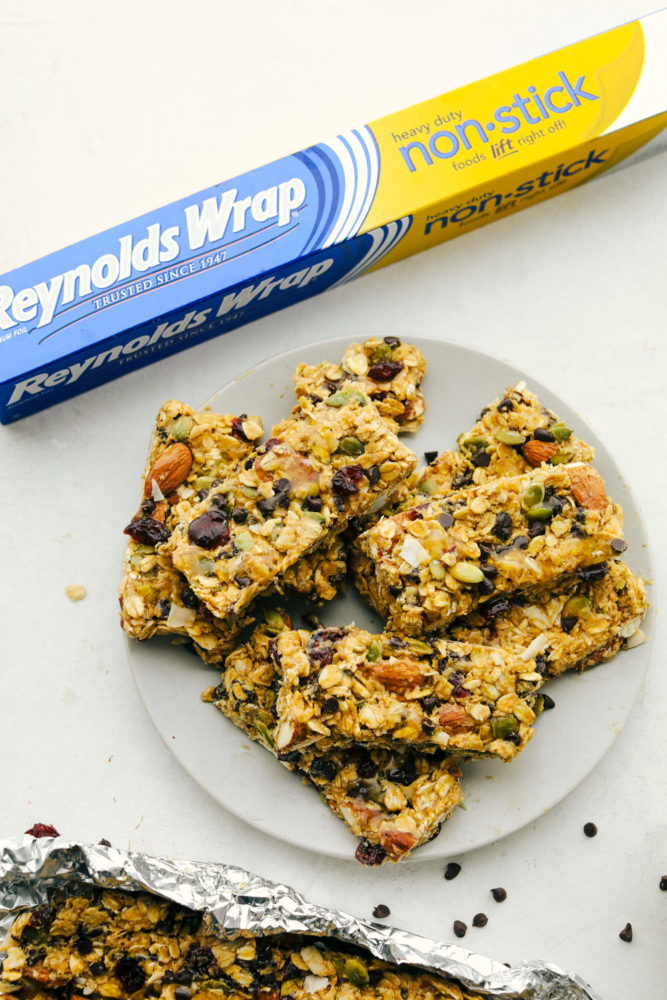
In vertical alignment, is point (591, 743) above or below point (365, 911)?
above

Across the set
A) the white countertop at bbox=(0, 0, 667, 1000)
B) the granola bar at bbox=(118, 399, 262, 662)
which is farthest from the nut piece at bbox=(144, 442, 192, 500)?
the white countertop at bbox=(0, 0, 667, 1000)

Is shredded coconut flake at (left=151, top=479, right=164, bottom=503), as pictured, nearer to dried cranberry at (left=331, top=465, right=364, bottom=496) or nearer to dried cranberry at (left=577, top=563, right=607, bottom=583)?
dried cranberry at (left=331, top=465, right=364, bottom=496)

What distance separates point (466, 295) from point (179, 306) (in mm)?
1210

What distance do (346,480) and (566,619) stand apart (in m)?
0.92

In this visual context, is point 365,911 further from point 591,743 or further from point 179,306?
point 179,306

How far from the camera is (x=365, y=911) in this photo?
3504mm

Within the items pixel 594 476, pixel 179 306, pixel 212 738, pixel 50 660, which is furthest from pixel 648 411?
pixel 50 660

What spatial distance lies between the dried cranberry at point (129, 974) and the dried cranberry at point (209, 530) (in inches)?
54.4

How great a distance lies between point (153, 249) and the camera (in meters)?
3.46

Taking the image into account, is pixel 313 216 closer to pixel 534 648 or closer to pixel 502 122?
pixel 502 122

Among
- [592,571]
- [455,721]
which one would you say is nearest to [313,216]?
[592,571]

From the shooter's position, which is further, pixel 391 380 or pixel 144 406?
pixel 144 406

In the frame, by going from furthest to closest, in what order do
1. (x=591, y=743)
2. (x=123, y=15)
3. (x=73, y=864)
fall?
1. (x=123, y=15)
2. (x=591, y=743)
3. (x=73, y=864)

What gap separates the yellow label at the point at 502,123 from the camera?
11.7ft
